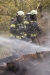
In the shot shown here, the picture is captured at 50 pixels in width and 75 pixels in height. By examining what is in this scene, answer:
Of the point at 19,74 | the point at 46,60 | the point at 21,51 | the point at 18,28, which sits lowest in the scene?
the point at 19,74

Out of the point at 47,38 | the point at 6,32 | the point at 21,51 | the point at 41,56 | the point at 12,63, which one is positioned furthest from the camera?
the point at 47,38

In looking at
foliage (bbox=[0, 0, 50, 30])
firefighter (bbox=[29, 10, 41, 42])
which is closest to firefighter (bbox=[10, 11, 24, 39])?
firefighter (bbox=[29, 10, 41, 42])

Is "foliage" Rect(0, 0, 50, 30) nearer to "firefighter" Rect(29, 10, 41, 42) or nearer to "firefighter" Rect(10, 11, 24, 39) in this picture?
"firefighter" Rect(29, 10, 41, 42)

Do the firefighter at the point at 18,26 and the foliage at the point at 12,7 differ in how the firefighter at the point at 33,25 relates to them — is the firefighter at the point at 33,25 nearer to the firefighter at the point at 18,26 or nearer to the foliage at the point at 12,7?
the firefighter at the point at 18,26

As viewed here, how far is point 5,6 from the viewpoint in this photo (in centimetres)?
1474

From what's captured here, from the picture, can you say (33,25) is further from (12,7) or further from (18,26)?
(12,7)

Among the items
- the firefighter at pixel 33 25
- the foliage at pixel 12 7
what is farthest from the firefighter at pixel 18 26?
the foliage at pixel 12 7

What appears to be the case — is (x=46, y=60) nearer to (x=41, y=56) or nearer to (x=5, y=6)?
(x=41, y=56)

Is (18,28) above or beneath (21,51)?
above

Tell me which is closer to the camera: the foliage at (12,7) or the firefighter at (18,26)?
the firefighter at (18,26)

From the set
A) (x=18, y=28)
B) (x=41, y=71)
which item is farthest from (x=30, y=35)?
(x=41, y=71)

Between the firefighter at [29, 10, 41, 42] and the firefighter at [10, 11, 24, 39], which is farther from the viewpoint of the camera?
the firefighter at [29, 10, 41, 42]

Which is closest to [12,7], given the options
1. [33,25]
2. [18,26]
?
[33,25]

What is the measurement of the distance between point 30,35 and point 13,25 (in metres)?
1.76
